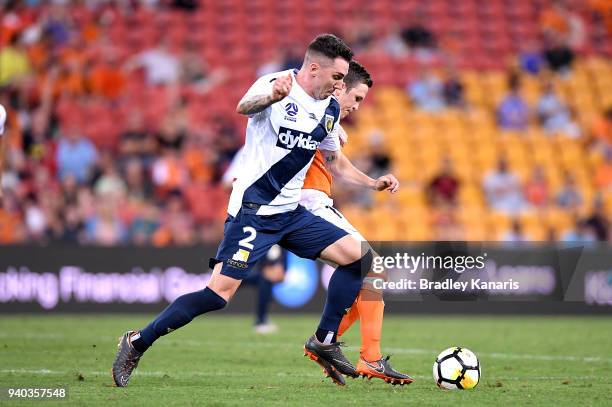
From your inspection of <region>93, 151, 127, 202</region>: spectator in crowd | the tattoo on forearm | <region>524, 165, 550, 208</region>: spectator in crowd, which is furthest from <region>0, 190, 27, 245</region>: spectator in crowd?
the tattoo on forearm

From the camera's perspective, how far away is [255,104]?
7.51 m

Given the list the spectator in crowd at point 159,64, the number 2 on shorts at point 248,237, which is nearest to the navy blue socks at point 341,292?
the number 2 on shorts at point 248,237

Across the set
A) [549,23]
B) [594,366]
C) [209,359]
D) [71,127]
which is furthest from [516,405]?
[549,23]

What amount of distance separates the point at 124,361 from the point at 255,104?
2.13 metres

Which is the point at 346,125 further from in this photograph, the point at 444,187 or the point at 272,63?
the point at 444,187

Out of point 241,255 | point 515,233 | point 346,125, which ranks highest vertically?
point 346,125

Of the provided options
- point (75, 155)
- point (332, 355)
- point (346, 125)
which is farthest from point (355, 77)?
point (346, 125)

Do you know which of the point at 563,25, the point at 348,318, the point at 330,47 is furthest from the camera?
the point at 563,25

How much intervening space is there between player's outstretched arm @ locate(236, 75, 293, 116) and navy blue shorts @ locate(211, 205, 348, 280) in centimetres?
88

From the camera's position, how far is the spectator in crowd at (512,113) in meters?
20.9

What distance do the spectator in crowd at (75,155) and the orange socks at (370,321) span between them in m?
10.0

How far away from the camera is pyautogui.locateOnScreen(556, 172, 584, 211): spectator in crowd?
62.3 feet

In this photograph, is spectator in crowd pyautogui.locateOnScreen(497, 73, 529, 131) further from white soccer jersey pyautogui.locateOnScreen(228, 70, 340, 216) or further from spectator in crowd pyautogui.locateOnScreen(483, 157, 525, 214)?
white soccer jersey pyautogui.locateOnScreen(228, 70, 340, 216)

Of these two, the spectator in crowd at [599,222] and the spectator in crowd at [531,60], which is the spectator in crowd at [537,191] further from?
the spectator in crowd at [531,60]
